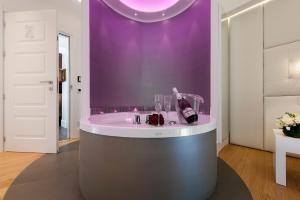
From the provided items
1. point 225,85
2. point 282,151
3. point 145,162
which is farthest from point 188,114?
point 225,85

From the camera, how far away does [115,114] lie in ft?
7.53

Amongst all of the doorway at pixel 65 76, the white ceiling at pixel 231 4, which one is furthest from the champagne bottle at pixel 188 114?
the doorway at pixel 65 76

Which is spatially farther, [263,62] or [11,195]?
[263,62]

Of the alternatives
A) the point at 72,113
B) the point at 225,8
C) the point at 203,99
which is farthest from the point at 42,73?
the point at 225,8

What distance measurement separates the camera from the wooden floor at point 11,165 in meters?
1.74

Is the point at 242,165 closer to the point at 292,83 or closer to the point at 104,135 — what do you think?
the point at 292,83

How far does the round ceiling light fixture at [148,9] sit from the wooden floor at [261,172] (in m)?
1.93

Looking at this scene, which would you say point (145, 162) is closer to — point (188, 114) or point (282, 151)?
point (188, 114)

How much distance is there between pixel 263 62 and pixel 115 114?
2.20m

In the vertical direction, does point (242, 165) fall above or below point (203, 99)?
below

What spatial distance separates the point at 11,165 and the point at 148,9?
8.11 feet

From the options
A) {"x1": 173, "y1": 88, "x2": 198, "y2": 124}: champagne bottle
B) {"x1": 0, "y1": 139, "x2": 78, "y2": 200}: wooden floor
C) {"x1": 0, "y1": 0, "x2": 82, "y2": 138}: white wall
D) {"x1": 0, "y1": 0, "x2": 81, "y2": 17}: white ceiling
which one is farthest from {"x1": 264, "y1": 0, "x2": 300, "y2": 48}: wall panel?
{"x1": 0, "y1": 139, "x2": 78, "y2": 200}: wooden floor

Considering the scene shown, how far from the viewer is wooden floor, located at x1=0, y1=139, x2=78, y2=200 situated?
5.72ft

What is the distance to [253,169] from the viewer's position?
2064 mm
